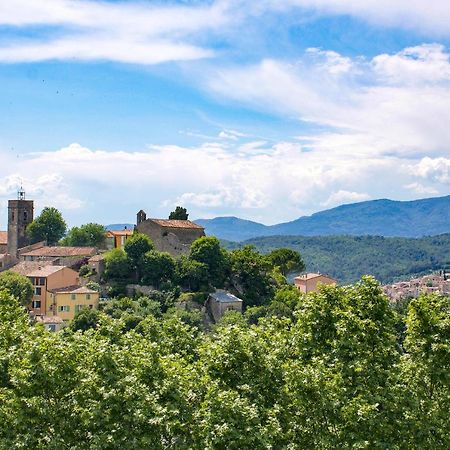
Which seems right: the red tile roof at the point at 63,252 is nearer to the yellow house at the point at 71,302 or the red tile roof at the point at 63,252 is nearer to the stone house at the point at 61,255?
the stone house at the point at 61,255

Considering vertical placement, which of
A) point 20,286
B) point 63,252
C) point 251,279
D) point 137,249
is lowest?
point 20,286

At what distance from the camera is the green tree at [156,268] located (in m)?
97.9

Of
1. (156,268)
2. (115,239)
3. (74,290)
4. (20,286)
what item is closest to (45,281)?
(74,290)

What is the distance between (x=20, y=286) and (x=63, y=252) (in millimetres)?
20547

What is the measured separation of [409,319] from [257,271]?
7269 centimetres

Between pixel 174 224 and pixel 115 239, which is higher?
pixel 174 224

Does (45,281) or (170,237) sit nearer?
(45,281)

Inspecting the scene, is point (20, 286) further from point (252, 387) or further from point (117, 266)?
point (252, 387)

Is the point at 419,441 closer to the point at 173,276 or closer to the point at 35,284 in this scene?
the point at 173,276

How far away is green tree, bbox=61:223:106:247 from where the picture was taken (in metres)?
123

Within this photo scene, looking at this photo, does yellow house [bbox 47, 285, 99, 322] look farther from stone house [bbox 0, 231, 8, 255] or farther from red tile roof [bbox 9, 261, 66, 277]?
stone house [bbox 0, 231, 8, 255]

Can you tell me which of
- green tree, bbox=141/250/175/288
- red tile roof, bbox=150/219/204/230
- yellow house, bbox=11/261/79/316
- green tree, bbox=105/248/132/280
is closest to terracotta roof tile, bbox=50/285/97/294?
yellow house, bbox=11/261/79/316

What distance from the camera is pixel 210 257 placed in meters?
101

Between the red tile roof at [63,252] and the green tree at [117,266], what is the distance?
11.4 metres
